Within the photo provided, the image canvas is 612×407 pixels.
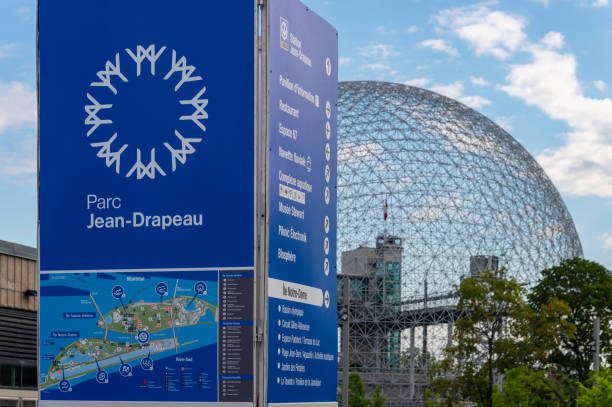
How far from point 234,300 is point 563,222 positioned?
78.4m

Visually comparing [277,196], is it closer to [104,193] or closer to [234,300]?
[234,300]

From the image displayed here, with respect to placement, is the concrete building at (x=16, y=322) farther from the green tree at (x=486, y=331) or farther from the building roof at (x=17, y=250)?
the green tree at (x=486, y=331)

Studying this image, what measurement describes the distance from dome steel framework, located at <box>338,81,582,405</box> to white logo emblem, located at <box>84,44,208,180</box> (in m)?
62.9

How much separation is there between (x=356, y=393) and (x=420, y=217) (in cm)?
1926

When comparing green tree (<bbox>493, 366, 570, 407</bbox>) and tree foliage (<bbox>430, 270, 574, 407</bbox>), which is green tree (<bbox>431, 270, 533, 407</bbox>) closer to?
tree foliage (<bbox>430, 270, 574, 407</bbox>)

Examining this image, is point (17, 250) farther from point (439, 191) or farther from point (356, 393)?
point (439, 191)

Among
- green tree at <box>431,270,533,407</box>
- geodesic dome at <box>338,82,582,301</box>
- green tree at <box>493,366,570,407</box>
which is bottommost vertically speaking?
green tree at <box>493,366,570,407</box>

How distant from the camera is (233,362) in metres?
7.81

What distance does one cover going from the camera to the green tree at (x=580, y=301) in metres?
56.2

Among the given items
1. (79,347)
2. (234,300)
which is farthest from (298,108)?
(79,347)

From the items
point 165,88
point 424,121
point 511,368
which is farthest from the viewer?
point 424,121

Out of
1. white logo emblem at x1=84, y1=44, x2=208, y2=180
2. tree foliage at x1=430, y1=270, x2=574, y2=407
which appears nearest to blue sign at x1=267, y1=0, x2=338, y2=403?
white logo emblem at x1=84, y1=44, x2=208, y2=180

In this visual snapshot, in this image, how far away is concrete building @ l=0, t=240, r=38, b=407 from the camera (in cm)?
2756

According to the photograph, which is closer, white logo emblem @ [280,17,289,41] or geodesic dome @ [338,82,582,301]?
white logo emblem @ [280,17,289,41]
